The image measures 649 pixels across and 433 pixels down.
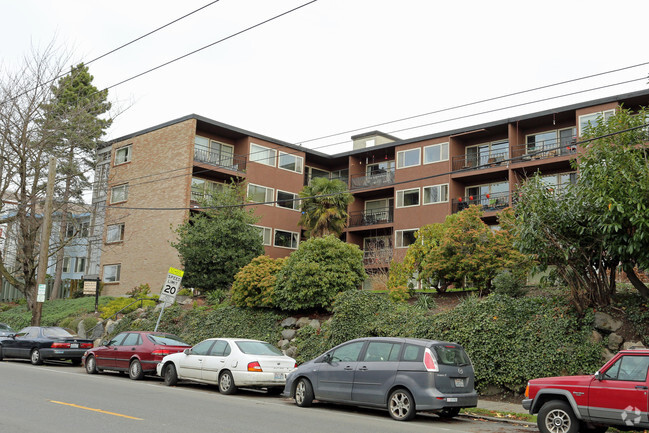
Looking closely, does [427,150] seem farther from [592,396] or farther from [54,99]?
[592,396]

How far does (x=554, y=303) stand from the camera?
1564 cm

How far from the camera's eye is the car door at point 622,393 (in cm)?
913

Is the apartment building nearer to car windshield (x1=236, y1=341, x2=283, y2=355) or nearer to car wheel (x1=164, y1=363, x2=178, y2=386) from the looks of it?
car windshield (x1=236, y1=341, x2=283, y2=355)

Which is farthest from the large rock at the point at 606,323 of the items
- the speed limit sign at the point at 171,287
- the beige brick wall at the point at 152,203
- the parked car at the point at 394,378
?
the beige brick wall at the point at 152,203

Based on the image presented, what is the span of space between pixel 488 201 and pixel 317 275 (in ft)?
57.4

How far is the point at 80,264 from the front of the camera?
50281 mm

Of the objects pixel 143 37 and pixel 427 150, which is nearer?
pixel 143 37

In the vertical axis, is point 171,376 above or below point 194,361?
below

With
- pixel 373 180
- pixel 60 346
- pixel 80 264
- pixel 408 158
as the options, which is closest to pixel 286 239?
pixel 373 180

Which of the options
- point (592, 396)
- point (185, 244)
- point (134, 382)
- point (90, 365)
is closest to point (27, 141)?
point (185, 244)

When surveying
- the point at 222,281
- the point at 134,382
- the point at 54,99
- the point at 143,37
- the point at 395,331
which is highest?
the point at 54,99

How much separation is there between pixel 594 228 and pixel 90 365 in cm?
1524

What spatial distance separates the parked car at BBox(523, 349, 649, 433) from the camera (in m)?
9.21

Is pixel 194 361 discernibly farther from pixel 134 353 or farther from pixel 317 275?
pixel 317 275
